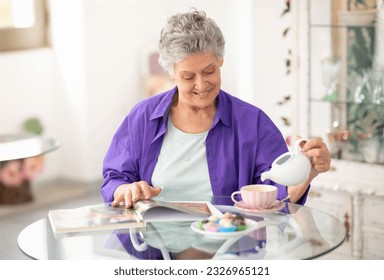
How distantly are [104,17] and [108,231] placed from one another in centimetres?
325

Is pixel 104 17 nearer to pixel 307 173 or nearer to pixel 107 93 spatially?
pixel 107 93

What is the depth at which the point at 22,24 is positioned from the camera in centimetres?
517

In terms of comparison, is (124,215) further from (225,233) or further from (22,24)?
(22,24)

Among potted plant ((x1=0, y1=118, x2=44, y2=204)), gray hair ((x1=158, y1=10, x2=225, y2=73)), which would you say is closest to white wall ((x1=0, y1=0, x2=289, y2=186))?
potted plant ((x1=0, y1=118, x2=44, y2=204))

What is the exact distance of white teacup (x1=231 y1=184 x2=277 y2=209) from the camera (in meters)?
2.23

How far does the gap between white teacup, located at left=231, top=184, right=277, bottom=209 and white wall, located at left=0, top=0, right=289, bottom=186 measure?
8.56 ft

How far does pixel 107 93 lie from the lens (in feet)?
17.3

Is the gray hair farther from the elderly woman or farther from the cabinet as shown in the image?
the cabinet

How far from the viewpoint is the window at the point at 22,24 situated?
5074mm

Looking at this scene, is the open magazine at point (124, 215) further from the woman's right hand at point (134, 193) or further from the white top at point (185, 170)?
the white top at point (185, 170)

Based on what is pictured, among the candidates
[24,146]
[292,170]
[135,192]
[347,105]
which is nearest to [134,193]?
[135,192]

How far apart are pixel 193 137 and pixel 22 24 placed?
9.82 ft

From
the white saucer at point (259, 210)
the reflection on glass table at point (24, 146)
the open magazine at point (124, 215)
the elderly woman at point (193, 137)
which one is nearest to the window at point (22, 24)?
the reflection on glass table at point (24, 146)
